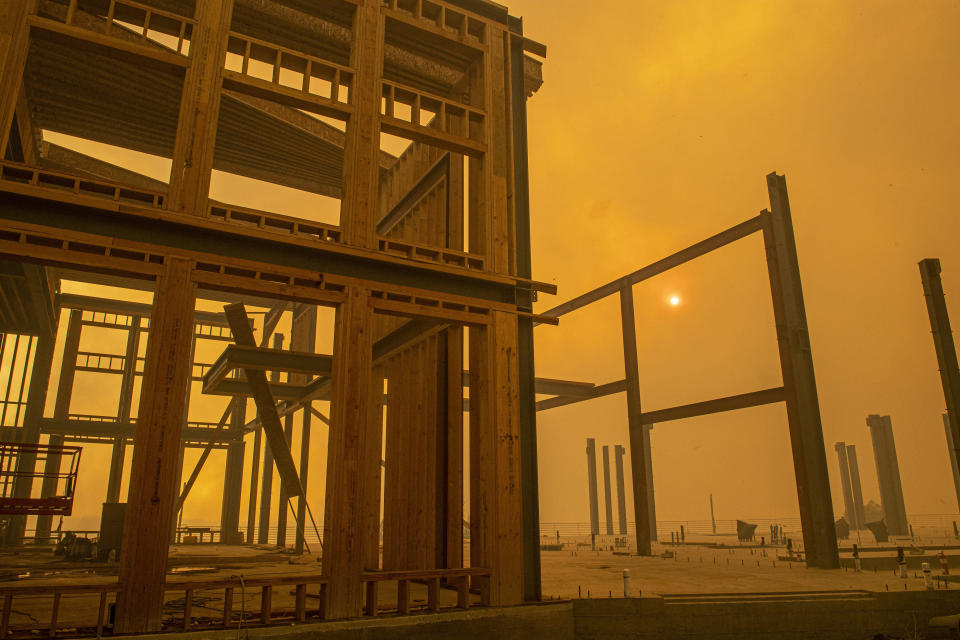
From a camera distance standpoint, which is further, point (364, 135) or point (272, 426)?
point (272, 426)

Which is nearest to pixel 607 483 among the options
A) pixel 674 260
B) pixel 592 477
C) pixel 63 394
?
pixel 592 477

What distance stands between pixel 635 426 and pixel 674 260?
23.3 ft

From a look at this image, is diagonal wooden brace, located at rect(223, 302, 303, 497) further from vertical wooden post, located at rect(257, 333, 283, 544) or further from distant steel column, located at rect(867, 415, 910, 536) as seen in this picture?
distant steel column, located at rect(867, 415, 910, 536)

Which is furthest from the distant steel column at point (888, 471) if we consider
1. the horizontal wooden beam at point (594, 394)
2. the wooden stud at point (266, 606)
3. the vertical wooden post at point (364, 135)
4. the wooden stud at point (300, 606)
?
the wooden stud at point (266, 606)

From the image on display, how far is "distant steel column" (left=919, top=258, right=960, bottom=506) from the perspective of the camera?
19.1 metres

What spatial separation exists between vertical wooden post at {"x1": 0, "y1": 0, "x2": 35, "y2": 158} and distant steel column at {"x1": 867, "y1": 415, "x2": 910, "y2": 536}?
156 feet

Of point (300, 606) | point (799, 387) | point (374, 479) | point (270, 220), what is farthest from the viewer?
point (799, 387)

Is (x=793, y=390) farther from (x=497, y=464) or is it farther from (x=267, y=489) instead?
(x=267, y=489)

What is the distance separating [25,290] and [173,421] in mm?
16396

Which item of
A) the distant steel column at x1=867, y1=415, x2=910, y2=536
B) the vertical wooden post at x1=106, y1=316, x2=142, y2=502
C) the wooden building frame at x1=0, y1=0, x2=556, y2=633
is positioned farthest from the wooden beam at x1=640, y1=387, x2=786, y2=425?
the vertical wooden post at x1=106, y1=316, x2=142, y2=502

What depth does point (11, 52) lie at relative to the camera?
974 cm

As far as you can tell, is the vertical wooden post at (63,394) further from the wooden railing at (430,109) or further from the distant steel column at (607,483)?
the distant steel column at (607,483)

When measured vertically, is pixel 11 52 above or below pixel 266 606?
above

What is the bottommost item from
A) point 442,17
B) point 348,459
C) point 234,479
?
point 348,459
